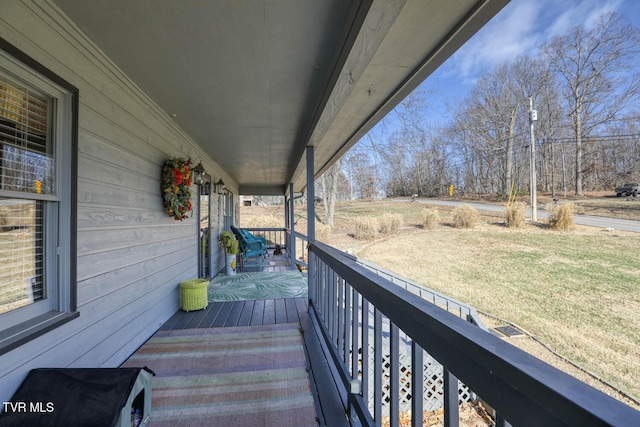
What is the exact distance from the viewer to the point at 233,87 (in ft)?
7.92

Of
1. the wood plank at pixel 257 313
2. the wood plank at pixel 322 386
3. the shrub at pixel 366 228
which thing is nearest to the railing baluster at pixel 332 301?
the wood plank at pixel 322 386

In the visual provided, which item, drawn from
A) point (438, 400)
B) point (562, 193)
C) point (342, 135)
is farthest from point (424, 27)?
point (438, 400)

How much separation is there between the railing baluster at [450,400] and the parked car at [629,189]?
2328mm

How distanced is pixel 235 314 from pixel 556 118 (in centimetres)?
381

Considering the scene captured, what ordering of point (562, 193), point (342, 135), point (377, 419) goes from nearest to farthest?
point (377, 419) < point (562, 193) < point (342, 135)

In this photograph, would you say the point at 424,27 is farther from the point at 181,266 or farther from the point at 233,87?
the point at 181,266

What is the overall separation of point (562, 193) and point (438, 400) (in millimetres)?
2822

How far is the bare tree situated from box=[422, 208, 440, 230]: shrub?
21.8 ft

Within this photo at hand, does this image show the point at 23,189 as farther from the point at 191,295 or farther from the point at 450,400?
the point at 191,295

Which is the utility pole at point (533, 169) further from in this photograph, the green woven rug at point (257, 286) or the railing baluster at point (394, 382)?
the green woven rug at point (257, 286)

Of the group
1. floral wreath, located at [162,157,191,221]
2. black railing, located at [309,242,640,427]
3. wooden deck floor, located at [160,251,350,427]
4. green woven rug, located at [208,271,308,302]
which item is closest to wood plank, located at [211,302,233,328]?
wooden deck floor, located at [160,251,350,427]

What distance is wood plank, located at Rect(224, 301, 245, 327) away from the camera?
10.6 feet

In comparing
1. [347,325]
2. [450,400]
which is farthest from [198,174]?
A: [450,400]

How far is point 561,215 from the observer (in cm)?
320
